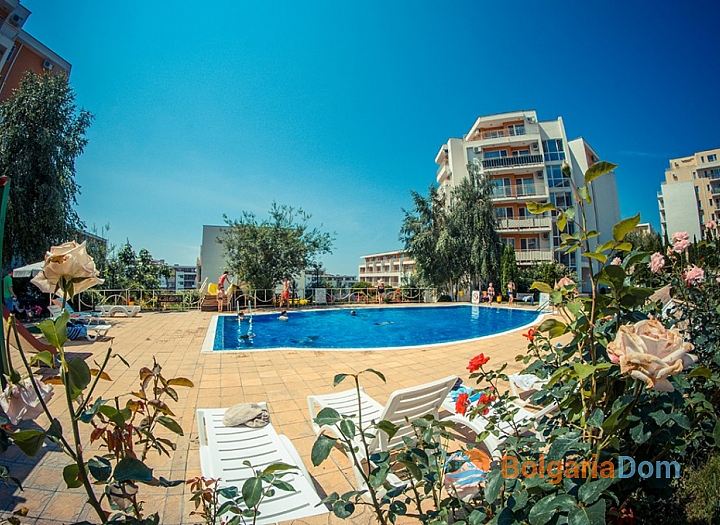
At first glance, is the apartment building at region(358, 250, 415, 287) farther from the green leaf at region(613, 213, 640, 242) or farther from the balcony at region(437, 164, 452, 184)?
the green leaf at region(613, 213, 640, 242)

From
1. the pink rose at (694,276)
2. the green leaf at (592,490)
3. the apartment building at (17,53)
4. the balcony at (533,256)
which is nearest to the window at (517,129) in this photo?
the balcony at (533,256)

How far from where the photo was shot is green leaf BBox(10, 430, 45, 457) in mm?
671

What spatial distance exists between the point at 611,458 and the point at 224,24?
328 inches

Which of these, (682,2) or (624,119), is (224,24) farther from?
(624,119)

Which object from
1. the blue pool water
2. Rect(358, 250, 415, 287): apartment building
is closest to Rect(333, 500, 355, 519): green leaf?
the blue pool water

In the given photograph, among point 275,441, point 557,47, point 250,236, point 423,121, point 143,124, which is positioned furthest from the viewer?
point 423,121

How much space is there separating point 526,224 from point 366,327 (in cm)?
2088

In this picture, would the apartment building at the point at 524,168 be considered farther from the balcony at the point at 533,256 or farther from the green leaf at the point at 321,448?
the green leaf at the point at 321,448

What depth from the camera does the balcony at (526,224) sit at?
26.7 metres

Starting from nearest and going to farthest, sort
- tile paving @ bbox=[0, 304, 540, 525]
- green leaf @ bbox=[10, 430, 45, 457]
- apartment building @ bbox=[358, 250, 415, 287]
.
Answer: green leaf @ bbox=[10, 430, 45, 457] < tile paving @ bbox=[0, 304, 540, 525] < apartment building @ bbox=[358, 250, 415, 287]

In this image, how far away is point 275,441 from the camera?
273 centimetres

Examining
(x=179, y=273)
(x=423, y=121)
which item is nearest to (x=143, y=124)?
(x=423, y=121)

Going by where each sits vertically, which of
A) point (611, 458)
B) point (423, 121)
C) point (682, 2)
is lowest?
point (611, 458)

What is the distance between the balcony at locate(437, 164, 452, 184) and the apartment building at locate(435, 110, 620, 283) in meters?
0.25
